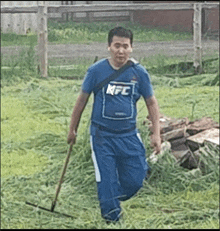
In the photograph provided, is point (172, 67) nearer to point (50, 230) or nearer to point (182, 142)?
point (182, 142)

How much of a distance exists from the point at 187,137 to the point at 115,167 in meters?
2.05

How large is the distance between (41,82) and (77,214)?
578 centimetres

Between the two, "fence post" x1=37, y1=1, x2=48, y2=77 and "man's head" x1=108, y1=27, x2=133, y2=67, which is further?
"fence post" x1=37, y1=1, x2=48, y2=77

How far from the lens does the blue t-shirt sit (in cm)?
524

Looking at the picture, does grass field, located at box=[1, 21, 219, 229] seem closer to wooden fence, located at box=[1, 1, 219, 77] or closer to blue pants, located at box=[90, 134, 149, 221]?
blue pants, located at box=[90, 134, 149, 221]

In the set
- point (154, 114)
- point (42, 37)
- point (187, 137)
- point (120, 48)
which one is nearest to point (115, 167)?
point (154, 114)

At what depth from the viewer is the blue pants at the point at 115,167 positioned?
547 centimetres

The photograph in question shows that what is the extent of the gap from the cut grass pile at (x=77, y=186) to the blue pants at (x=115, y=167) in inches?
9.7

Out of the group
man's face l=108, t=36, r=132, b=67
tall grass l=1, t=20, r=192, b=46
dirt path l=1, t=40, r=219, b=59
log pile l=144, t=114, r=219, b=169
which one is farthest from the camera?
tall grass l=1, t=20, r=192, b=46

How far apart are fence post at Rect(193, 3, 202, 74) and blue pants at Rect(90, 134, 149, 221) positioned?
24.0ft

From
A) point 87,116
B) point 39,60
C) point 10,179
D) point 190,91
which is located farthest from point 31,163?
point 39,60

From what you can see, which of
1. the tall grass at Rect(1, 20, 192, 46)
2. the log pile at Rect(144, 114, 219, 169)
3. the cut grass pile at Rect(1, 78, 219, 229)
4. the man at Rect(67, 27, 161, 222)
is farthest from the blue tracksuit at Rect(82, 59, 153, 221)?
the tall grass at Rect(1, 20, 192, 46)

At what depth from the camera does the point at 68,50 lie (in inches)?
540

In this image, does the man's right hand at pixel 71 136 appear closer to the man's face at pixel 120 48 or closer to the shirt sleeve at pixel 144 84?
the shirt sleeve at pixel 144 84
